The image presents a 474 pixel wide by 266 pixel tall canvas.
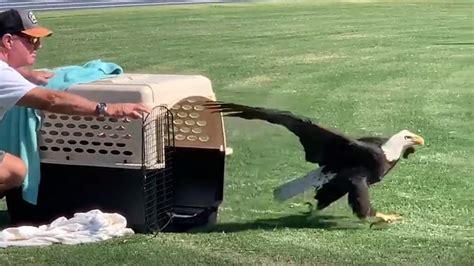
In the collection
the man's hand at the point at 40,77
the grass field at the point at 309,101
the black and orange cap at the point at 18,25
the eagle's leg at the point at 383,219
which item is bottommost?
the grass field at the point at 309,101

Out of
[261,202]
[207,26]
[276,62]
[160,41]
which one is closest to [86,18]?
[207,26]

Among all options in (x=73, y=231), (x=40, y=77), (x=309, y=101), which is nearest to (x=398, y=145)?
(x=73, y=231)

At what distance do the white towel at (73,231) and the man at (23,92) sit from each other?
22 cm

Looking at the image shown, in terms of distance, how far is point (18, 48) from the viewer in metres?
4.25

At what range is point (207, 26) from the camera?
48.3 feet

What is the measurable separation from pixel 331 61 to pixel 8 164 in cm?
683

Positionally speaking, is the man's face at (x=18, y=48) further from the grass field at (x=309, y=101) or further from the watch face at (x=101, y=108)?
the grass field at (x=309, y=101)

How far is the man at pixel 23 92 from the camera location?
153 inches

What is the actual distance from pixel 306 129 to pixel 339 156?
0.66ft

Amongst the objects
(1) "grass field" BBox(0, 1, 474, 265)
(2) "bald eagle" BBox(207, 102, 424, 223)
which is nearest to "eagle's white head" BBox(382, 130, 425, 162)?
(2) "bald eagle" BBox(207, 102, 424, 223)

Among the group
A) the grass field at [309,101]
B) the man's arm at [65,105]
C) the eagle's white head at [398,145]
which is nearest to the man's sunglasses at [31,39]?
the man's arm at [65,105]

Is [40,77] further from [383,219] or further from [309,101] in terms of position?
[309,101]

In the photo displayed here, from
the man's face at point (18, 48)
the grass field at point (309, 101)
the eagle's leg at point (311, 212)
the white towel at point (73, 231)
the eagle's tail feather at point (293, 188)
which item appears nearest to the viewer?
the grass field at point (309, 101)

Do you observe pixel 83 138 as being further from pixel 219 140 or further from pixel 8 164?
pixel 219 140
